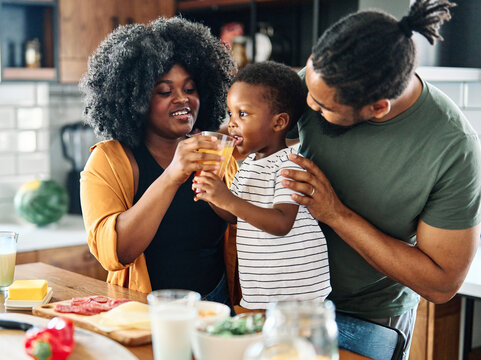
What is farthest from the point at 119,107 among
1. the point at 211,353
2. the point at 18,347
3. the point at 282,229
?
the point at 211,353

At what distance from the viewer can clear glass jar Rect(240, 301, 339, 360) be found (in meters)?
0.92

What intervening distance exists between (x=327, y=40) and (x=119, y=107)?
2.31ft

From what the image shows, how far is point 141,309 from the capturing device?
1.48 m

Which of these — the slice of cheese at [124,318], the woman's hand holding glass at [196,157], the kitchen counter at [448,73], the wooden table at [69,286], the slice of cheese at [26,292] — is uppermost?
the kitchen counter at [448,73]

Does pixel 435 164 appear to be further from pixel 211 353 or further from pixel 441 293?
pixel 211 353

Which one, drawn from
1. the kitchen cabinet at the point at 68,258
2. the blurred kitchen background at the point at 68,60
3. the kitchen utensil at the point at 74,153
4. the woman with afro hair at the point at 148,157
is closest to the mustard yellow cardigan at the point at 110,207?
the woman with afro hair at the point at 148,157

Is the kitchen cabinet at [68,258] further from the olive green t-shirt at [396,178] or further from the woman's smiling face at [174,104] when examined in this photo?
the olive green t-shirt at [396,178]

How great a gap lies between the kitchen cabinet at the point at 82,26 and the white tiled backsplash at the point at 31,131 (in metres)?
0.38

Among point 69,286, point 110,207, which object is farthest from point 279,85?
point 69,286

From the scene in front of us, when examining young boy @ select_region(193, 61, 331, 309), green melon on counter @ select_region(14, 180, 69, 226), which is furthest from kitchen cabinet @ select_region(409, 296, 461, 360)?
green melon on counter @ select_region(14, 180, 69, 226)

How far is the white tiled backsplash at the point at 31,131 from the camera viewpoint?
372 cm

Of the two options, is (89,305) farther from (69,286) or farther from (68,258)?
(68,258)

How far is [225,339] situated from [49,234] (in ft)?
8.39

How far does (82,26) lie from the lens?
357cm
